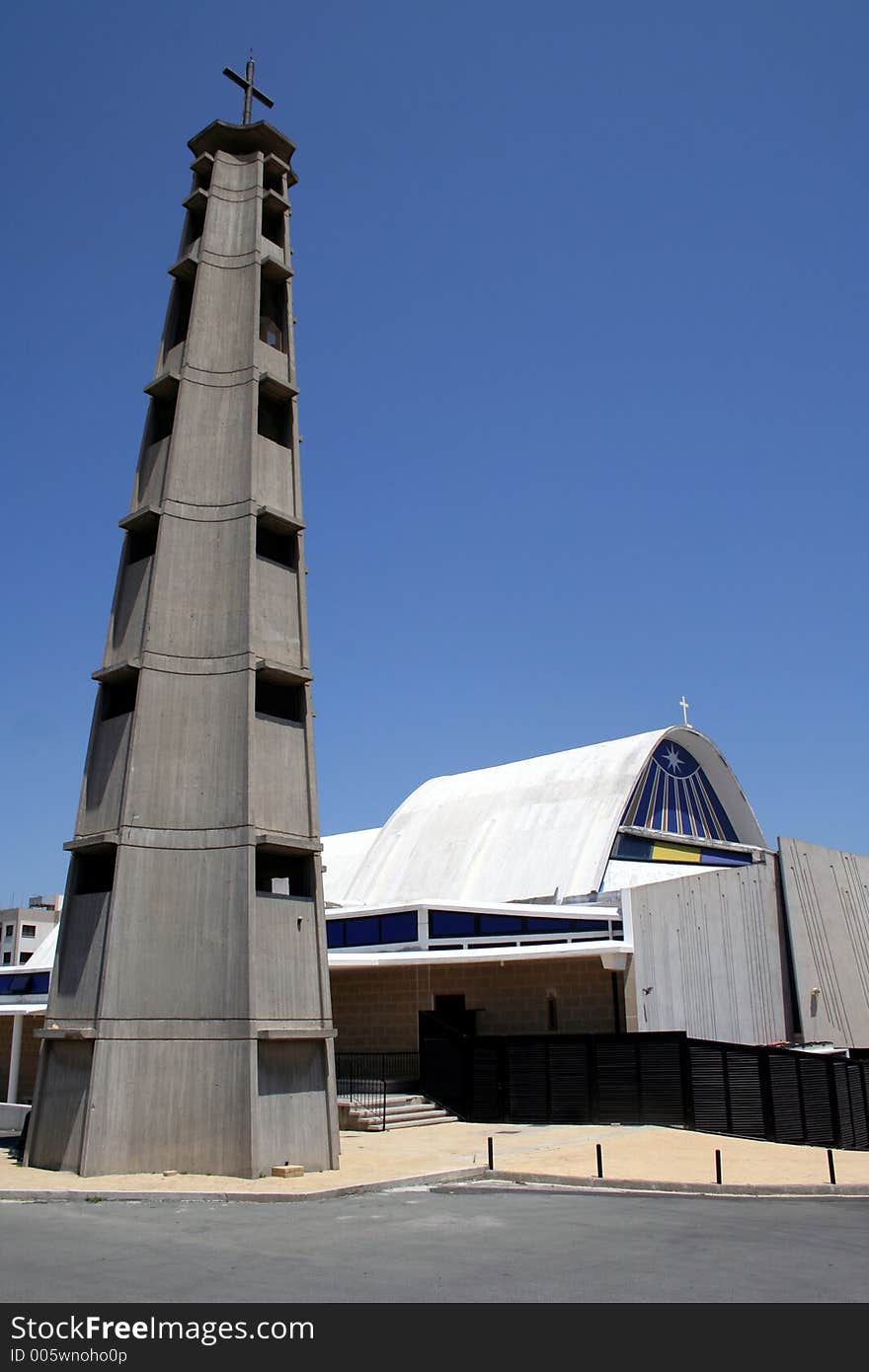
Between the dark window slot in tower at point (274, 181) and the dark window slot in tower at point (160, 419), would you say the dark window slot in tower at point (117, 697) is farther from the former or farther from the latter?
the dark window slot in tower at point (274, 181)

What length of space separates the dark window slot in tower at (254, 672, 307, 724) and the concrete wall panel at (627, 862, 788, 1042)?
10.6m

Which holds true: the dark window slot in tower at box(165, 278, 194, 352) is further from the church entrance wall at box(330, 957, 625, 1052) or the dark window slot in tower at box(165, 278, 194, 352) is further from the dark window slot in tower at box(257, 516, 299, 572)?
the church entrance wall at box(330, 957, 625, 1052)

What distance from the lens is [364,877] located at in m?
43.3

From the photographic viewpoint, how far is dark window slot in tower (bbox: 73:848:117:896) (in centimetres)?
1859

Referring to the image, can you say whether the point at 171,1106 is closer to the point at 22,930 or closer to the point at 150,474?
the point at 150,474

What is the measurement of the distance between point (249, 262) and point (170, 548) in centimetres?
714

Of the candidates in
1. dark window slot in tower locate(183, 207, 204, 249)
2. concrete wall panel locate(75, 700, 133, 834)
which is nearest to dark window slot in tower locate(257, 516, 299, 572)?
concrete wall panel locate(75, 700, 133, 834)

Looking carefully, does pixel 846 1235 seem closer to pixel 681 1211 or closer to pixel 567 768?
pixel 681 1211

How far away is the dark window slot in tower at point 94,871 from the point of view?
732 inches

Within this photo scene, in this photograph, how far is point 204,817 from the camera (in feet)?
58.4

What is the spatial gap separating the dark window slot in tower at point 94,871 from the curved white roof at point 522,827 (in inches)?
739

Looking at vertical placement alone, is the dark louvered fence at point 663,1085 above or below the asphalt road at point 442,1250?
above

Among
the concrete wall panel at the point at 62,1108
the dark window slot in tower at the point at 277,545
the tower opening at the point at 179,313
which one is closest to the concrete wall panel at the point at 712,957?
the dark window slot in tower at the point at 277,545

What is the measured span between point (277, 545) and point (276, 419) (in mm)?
2976
